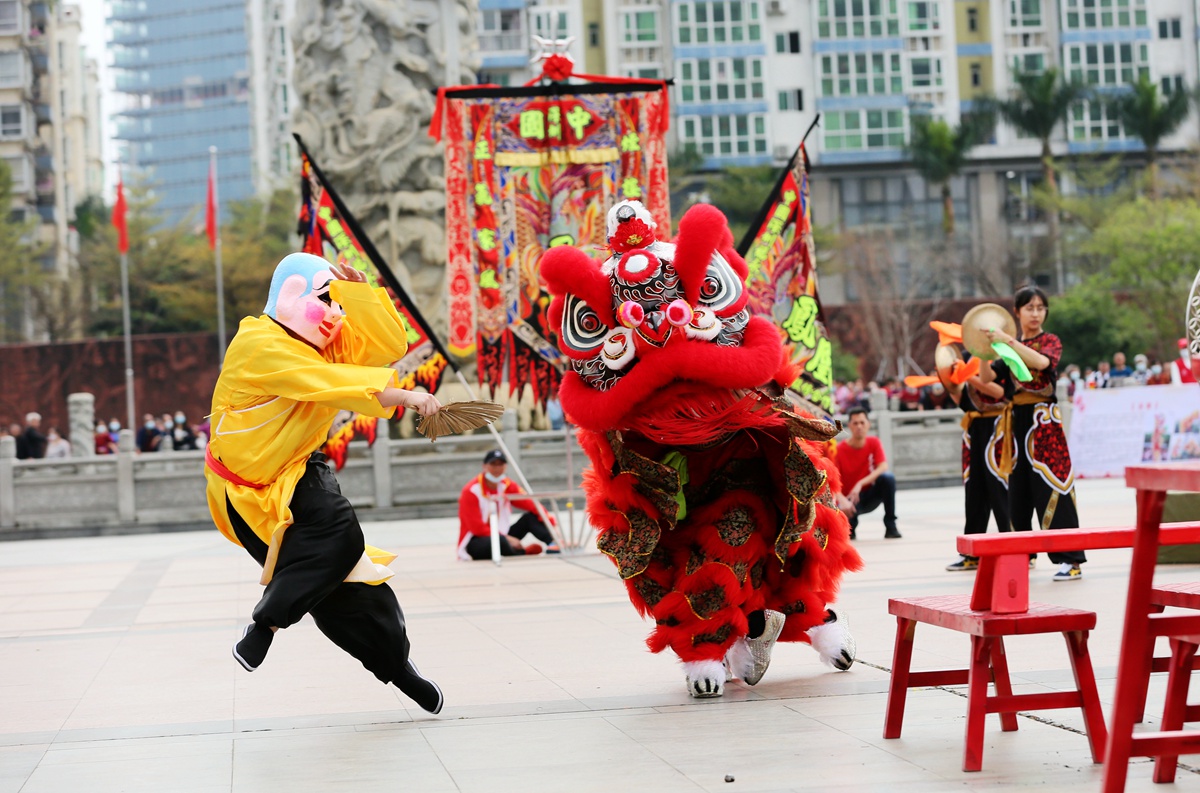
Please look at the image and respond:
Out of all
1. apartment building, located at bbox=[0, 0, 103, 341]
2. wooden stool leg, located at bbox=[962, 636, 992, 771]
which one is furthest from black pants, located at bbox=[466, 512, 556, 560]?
apartment building, located at bbox=[0, 0, 103, 341]

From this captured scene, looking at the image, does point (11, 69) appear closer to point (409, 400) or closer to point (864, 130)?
point (864, 130)

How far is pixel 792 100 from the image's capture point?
4881 cm

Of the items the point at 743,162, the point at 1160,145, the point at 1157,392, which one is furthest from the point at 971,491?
Answer: the point at 1160,145

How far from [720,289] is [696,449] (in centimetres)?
65

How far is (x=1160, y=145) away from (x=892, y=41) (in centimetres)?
977

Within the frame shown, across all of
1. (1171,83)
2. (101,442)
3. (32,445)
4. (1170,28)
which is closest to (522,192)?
(32,445)

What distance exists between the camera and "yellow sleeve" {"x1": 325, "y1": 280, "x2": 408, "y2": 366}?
5.64m

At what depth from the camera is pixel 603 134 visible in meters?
12.3

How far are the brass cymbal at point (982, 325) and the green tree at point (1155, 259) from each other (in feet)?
94.1

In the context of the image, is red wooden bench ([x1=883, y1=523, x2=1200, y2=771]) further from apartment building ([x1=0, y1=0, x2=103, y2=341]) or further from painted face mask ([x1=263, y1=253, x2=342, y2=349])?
apartment building ([x1=0, y1=0, x2=103, y2=341])

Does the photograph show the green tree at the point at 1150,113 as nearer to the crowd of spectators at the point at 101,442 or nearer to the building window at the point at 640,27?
the building window at the point at 640,27

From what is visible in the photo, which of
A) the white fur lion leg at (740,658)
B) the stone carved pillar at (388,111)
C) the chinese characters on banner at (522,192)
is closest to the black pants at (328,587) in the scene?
the white fur lion leg at (740,658)

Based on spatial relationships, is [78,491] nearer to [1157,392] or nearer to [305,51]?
[305,51]

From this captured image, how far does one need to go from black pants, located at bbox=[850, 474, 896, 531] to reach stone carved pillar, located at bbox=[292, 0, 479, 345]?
37.9 ft
